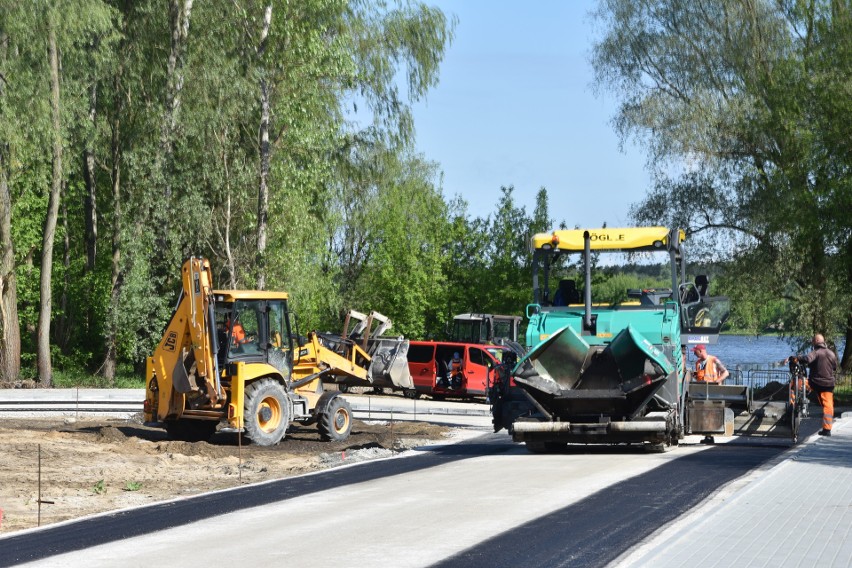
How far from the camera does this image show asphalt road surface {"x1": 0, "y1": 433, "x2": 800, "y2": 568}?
9773mm

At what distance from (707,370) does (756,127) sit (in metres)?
19.0

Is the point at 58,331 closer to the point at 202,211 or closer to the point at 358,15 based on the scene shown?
the point at 202,211

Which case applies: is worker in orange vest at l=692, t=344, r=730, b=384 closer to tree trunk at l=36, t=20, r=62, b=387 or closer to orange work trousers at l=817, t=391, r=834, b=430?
orange work trousers at l=817, t=391, r=834, b=430

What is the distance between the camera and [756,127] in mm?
37500

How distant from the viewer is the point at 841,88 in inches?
1319

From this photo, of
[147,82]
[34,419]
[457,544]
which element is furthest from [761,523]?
[147,82]

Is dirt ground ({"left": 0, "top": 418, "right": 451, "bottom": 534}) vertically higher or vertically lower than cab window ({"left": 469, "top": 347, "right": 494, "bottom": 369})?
lower

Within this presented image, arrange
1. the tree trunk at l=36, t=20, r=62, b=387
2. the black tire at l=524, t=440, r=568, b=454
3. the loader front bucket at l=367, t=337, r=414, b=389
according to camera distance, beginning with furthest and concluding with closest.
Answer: the tree trunk at l=36, t=20, r=62, b=387
the loader front bucket at l=367, t=337, r=414, b=389
the black tire at l=524, t=440, r=568, b=454

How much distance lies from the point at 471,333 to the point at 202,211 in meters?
12.0

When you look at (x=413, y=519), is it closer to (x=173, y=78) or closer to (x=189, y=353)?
(x=189, y=353)

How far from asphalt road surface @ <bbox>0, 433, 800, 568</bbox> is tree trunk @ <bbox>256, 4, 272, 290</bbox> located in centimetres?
1961

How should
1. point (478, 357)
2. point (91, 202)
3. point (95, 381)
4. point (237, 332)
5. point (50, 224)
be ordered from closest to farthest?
point (237, 332)
point (478, 357)
point (50, 224)
point (95, 381)
point (91, 202)

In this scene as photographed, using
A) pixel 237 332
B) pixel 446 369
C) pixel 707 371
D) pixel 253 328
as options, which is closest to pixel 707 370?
pixel 707 371

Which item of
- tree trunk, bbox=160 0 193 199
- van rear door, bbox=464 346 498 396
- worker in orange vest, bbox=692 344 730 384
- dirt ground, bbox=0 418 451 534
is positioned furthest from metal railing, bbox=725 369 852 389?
tree trunk, bbox=160 0 193 199
